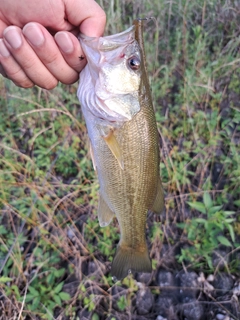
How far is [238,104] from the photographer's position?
2.71m

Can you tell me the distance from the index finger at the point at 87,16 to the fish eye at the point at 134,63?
0.71ft

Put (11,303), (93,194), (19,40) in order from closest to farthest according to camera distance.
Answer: (19,40), (11,303), (93,194)

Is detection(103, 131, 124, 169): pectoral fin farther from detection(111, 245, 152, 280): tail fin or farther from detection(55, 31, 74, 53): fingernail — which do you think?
detection(111, 245, 152, 280): tail fin

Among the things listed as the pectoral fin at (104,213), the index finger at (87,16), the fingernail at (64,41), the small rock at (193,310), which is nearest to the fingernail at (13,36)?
the fingernail at (64,41)

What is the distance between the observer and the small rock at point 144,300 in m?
1.88

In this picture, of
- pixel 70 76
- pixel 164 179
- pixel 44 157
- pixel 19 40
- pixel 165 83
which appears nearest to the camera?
pixel 19 40

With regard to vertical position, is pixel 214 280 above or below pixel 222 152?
below

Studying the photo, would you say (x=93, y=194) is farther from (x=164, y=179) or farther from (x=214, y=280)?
(x=214, y=280)

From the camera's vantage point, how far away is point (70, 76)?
1.38 m

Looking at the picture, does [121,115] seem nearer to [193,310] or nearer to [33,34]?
[33,34]

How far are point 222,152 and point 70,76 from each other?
1.63m

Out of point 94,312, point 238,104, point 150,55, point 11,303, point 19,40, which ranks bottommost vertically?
point 94,312

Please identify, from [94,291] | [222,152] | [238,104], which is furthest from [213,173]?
[94,291]

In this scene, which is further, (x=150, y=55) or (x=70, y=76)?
(x=150, y=55)
